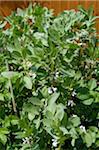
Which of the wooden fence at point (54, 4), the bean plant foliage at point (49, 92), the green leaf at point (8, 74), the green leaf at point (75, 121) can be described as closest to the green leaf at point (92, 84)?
the bean plant foliage at point (49, 92)

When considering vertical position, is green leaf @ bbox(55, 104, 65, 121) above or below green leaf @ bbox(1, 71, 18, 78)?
below

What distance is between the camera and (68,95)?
2.16 meters

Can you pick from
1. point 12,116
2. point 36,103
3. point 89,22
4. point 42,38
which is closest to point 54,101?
point 36,103

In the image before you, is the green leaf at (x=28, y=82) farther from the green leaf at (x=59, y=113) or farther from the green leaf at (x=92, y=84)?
the green leaf at (x=92, y=84)

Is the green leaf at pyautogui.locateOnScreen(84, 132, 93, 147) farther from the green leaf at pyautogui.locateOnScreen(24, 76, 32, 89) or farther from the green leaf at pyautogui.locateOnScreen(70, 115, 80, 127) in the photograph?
the green leaf at pyautogui.locateOnScreen(24, 76, 32, 89)

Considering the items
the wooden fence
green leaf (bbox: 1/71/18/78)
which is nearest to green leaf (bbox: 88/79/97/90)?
green leaf (bbox: 1/71/18/78)

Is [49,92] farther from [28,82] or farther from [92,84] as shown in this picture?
[92,84]

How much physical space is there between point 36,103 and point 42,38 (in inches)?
13.6

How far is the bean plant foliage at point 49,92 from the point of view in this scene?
6.73 ft

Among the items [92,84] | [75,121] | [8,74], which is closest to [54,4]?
[92,84]

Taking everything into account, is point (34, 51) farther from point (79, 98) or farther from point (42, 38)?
point (79, 98)

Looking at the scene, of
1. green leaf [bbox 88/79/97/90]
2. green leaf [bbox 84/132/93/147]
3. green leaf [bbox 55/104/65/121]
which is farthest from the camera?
green leaf [bbox 88/79/97/90]

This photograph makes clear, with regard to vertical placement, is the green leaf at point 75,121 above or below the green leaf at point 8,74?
below

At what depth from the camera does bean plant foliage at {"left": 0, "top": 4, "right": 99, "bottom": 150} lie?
6.73 feet
